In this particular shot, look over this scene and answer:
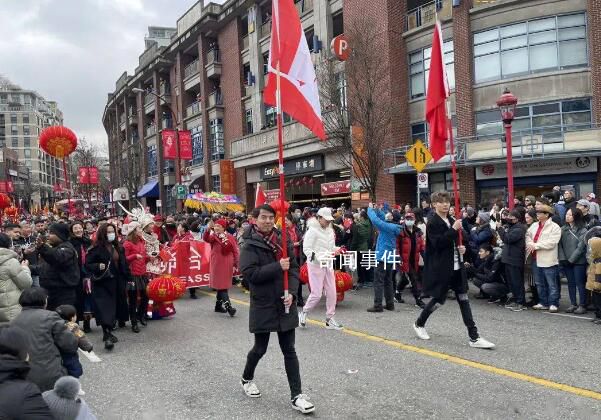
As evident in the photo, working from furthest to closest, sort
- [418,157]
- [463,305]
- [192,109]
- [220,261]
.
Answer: [192,109] → [418,157] → [220,261] → [463,305]

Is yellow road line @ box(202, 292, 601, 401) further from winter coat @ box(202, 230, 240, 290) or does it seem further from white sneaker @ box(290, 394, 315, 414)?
winter coat @ box(202, 230, 240, 290)

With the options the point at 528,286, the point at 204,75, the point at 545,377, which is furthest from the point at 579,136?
the point at 204,75

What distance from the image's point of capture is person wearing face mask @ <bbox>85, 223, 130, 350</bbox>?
719 centimetres

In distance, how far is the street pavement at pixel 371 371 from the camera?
15.1ft

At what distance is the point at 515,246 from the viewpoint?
8914 mm

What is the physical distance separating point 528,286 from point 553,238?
5.08 feet

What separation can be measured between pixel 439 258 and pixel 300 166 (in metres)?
21.6

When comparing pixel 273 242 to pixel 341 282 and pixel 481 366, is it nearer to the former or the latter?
pixel 481 366

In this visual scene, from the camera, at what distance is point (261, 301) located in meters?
4.70

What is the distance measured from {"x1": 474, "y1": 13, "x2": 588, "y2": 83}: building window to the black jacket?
720 inches

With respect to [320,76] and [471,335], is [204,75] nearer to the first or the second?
[320,76]

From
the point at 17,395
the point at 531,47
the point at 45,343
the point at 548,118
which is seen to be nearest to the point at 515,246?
the point at 45,343

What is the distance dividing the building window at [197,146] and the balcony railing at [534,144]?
20.9 m

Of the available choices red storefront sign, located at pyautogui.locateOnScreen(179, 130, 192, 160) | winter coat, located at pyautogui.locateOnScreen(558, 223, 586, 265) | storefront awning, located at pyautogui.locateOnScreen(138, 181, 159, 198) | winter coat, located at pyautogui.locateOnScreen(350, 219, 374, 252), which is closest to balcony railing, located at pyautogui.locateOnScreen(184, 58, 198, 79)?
storefront awning, located at pyautogui.locateOnScreen(138, 181, 159, 198)
